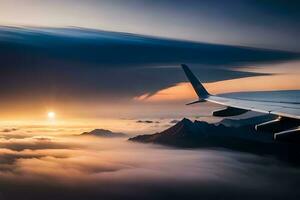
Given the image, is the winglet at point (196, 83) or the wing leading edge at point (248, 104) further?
the winglet at point (196, 83)

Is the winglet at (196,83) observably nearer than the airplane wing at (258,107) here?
No

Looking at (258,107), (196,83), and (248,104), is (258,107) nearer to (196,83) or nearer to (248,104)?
(248,104)

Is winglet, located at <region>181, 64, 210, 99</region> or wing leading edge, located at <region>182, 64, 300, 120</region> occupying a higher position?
winglet, located at <region>181, 64, 210, 99</region>

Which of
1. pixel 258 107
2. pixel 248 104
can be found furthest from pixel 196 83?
pixel 258 107

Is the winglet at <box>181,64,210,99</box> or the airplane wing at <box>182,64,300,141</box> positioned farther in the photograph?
the winglet at <box>181,64,210,99</box>

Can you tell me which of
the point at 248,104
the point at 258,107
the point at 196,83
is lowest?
the point at 258,107

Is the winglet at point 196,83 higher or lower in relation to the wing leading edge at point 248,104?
higher
